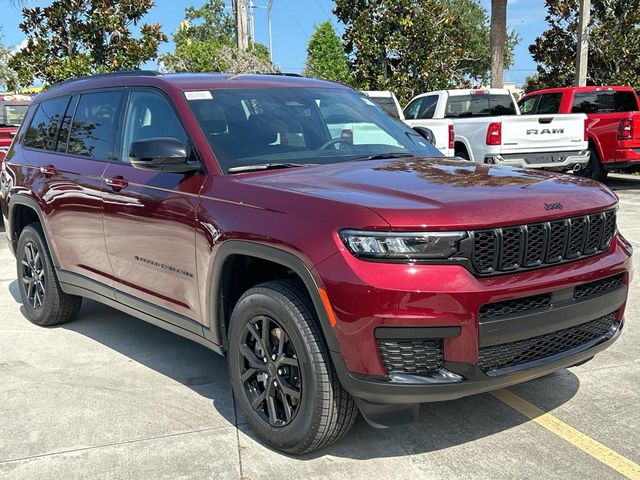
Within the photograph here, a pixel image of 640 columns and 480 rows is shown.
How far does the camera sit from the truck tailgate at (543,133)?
11.5 m

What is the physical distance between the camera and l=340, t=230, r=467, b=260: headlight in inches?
115

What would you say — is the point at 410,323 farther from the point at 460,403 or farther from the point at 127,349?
the point at 127,349

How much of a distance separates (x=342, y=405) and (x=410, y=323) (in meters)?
0.60

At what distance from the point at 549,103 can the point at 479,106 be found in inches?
67.5

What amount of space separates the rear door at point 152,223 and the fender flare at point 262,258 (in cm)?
17

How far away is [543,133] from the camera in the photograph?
461 inches

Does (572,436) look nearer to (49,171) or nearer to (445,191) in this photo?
(445,191)

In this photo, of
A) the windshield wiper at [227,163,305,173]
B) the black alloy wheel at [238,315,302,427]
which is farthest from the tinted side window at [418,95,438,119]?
the black alloy wheel at [238,315,302,427]

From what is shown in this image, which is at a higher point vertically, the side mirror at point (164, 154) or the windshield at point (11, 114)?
the windshield at point (11, 114)

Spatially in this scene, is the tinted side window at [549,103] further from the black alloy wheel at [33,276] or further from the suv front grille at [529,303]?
the suv front grille at [529,303]

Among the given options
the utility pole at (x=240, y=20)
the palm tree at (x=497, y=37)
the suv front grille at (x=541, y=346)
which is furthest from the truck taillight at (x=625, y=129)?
the utility pole at (x=240, y=20)

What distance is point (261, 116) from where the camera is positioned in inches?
167

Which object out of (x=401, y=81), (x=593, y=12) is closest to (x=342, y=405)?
(x=401, y=81)

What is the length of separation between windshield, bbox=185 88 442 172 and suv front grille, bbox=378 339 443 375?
1.44 metres
